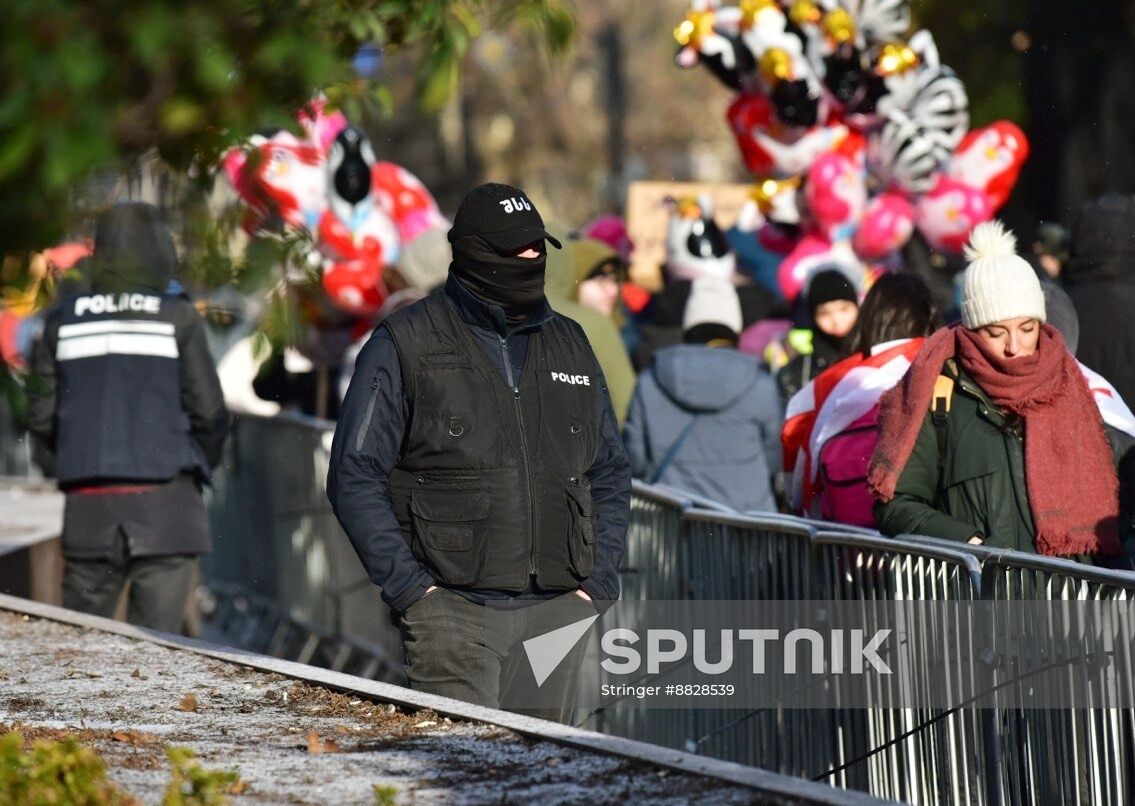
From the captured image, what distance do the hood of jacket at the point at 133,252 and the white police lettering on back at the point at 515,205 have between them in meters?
1.85

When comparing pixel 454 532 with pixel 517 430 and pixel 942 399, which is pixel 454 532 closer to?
pixel 517 430

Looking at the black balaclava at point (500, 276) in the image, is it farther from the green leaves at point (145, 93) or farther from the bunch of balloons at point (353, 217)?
the bunch of balloons at point (353, 217)

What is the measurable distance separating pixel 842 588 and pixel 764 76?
25.2ft

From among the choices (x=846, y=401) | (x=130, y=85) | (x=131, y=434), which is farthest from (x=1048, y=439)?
(x=130, y=85)

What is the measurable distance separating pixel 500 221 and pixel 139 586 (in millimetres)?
3219

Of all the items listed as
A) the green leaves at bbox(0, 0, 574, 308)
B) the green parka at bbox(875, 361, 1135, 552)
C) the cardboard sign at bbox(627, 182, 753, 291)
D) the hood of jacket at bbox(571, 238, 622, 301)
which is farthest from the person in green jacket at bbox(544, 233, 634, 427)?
the green leaves at bbox(0, 0, 574, 308)

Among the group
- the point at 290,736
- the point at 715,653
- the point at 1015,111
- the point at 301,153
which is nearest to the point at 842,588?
the point at 715,653

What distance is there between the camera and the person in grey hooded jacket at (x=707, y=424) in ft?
30.2

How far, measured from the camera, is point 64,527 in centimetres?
802

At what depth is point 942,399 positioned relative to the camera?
20.5ft

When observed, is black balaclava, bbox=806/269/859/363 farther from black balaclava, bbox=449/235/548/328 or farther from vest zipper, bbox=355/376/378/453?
vest zipper, bbox=355/376/378/453

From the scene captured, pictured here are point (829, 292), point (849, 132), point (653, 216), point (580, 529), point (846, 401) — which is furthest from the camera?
point (653, 216)

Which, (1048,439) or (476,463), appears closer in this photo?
(476,463)

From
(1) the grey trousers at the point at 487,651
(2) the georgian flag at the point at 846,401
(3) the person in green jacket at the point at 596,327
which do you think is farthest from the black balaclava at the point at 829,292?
(1) the grey trousers at the point at 487,651
